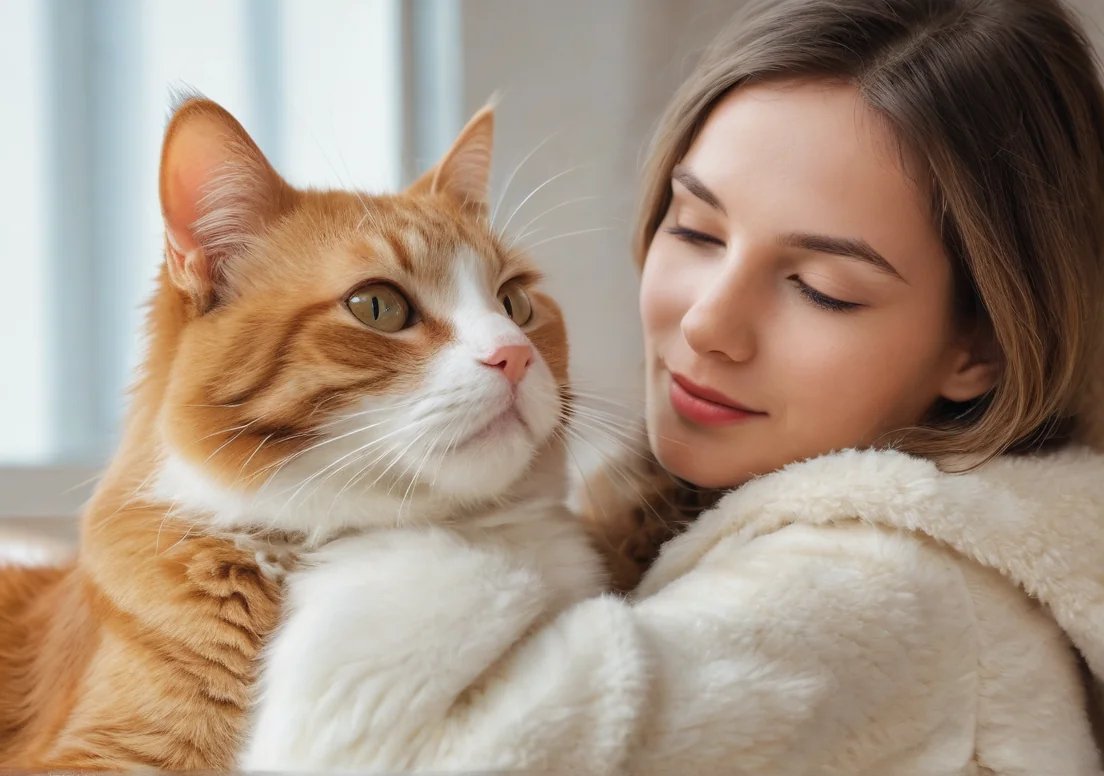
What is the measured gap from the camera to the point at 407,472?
34.7 inches

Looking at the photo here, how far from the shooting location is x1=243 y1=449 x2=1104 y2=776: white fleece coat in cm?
72

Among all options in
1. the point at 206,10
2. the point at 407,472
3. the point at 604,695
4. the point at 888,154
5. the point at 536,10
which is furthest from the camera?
the point at 536,10

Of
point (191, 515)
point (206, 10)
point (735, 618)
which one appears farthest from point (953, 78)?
point (206, 10)

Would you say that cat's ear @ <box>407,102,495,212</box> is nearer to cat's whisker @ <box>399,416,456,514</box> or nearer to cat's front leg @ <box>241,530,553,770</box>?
cat's whisker @ <box>399,416,456,514</box>

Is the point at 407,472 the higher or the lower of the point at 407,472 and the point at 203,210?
the lower

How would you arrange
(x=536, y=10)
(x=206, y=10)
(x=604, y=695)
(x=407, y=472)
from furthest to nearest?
(x=536, y=10), (x=206, y=10), (x=407, y=472), (x=604, y=695)

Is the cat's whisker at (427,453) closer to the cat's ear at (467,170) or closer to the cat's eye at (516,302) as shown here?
the cat's eye at (516,302)

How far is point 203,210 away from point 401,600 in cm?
46

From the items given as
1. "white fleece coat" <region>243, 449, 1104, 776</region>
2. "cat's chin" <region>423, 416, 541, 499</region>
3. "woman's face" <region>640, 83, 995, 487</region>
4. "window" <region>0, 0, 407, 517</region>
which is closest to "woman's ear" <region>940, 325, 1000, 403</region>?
"woman's face" <region>640, 83, 995, 487</region>

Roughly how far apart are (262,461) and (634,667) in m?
0.40

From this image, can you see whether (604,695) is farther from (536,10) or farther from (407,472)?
(536,10)

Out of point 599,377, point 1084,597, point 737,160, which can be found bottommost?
point 599,377

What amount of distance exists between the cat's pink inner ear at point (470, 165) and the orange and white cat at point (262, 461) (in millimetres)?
254

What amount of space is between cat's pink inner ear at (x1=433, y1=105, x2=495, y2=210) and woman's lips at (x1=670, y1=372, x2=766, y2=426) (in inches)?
15.2
